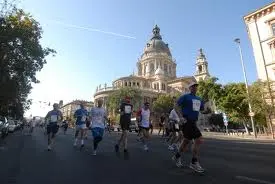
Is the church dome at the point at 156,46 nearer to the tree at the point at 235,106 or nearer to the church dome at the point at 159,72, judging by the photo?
the church dome at the point at 159,72

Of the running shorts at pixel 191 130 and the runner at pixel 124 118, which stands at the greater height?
the runner at pixel 124 118

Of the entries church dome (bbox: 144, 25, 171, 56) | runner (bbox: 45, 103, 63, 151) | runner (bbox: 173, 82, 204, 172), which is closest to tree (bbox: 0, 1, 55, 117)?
runner (bbox: 45, 103, 63, 151)

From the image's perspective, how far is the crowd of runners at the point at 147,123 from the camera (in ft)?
21.4

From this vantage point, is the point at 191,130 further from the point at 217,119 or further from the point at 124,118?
the point at 217,119

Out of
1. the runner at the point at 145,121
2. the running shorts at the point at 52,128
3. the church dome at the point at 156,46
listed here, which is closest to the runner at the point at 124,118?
the runner at the point at 145,121

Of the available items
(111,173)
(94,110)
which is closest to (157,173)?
(111,173)

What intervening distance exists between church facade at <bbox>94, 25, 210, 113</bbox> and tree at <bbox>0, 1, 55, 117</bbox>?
57521mm

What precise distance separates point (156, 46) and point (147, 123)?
11079cm

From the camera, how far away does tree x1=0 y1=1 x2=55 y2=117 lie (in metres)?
28.6

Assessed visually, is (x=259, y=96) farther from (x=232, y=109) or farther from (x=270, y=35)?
(x=232, y=109)

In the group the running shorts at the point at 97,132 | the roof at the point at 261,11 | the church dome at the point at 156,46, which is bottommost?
the running shorts at the point at 97,132

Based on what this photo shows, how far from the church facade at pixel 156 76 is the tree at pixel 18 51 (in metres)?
57.5

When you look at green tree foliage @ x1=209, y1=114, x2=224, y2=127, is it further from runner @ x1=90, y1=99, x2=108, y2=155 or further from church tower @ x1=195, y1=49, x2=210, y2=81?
runner @ x1=90, y1=99, x2=108, y2=155

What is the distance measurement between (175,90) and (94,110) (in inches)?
3683
